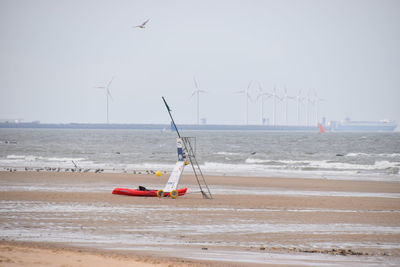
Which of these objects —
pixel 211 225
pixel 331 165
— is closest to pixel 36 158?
pixel 331 165

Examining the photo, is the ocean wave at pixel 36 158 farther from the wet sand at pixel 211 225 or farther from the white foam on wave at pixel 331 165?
the wet sand at pixel 211 225

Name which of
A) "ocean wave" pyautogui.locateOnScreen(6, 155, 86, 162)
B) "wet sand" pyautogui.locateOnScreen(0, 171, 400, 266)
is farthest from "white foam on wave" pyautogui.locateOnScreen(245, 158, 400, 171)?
"wet sand" pyautogui.locateOnScreen(0, 171, 400, 266)

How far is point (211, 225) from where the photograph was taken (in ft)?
51.7

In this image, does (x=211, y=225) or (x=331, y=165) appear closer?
(x=211, y=225)

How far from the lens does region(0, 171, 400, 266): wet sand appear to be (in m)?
12.0

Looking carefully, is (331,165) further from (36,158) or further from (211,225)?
(211,225)

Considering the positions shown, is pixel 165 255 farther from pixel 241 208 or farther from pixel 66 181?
pixel 66 181

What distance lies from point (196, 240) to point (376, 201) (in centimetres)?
1203

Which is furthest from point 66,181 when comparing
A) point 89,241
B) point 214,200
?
point 89,241

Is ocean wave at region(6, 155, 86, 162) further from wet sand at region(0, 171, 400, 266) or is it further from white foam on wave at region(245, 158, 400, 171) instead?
wet sand at region(0, 171, 400, 266)

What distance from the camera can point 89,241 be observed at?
42.4ft

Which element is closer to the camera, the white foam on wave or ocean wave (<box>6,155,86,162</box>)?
the white foam on wave

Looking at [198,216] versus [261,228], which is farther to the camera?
[198,216]

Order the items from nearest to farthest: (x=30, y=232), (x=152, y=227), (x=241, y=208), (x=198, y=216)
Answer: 1. (x=30, y=232)
2. (x=152, y=227)
3. (x=198, y=216)
4. (x=241, y=208)
